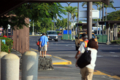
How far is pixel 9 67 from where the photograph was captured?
22.2ft

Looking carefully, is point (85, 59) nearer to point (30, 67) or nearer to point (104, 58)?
point (30, 67)

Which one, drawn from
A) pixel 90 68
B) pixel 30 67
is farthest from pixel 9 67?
pixel 90 68

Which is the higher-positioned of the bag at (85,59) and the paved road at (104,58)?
the bag at (85,59)

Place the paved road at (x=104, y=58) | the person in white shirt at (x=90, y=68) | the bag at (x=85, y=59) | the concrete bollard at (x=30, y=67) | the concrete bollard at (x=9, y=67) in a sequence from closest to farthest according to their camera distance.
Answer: the concrete bollard at (x=9, y=67)
the concrete bollard at (x=30, y=67)
the bag at (x=85, y=59)
the person in white shirt at (x=90, y=68)
the paved road at (x=104, y=58)

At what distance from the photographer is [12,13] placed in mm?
18297

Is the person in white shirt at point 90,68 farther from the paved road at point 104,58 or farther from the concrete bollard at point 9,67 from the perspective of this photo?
the paved road at point 104,58

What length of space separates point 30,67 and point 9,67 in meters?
0.86

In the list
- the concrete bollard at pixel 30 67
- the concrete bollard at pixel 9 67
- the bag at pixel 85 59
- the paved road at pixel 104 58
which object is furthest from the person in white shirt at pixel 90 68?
the paved road at pixel 104 58

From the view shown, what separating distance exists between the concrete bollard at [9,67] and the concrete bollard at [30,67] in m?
0.68

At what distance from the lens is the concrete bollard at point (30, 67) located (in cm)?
750

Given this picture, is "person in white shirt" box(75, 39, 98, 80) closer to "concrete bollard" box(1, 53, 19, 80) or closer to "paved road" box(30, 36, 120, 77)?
"concrete bollard" box(1, 53, 19, 80)

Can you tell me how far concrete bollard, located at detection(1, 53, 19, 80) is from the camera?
673cm

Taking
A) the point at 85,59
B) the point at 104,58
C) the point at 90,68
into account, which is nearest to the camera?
the point at 85,59

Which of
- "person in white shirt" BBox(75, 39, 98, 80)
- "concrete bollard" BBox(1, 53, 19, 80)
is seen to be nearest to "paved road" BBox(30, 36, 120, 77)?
"person in white shirt" BBox(75, 39, 98, 80)
